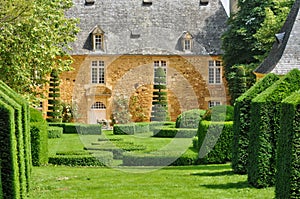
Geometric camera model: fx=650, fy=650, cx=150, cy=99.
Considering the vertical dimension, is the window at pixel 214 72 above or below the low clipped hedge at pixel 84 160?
above

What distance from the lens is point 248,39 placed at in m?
36.8

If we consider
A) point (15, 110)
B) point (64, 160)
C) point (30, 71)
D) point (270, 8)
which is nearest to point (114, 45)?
point (270, 8)

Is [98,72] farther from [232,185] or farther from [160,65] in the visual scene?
[232,185]

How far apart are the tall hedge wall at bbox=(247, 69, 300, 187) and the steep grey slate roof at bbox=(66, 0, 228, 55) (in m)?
29.4

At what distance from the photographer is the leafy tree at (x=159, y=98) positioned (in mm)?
40769

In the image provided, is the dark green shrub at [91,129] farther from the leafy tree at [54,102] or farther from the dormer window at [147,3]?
the dormer window at [147,3]

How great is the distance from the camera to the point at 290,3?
35531 millimetres

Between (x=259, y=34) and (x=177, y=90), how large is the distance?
10337 millimetres

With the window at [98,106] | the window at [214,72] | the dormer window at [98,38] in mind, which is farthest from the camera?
the window at [214,72]

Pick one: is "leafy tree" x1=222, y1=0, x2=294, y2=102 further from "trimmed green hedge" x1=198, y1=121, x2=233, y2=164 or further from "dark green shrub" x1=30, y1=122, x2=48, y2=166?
"dark green shrub" x1=30, y1=122, x2=48, y2=166

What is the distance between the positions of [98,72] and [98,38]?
2355 mm

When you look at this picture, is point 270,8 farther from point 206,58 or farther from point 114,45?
point 114,45

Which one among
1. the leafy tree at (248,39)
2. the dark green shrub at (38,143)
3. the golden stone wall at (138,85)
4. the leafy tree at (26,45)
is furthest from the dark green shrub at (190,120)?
the dark green shrub at (38,143)

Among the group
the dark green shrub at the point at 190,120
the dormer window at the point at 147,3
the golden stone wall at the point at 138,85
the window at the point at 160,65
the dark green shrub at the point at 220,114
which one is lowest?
the dark green shrub at the point at 190,120
